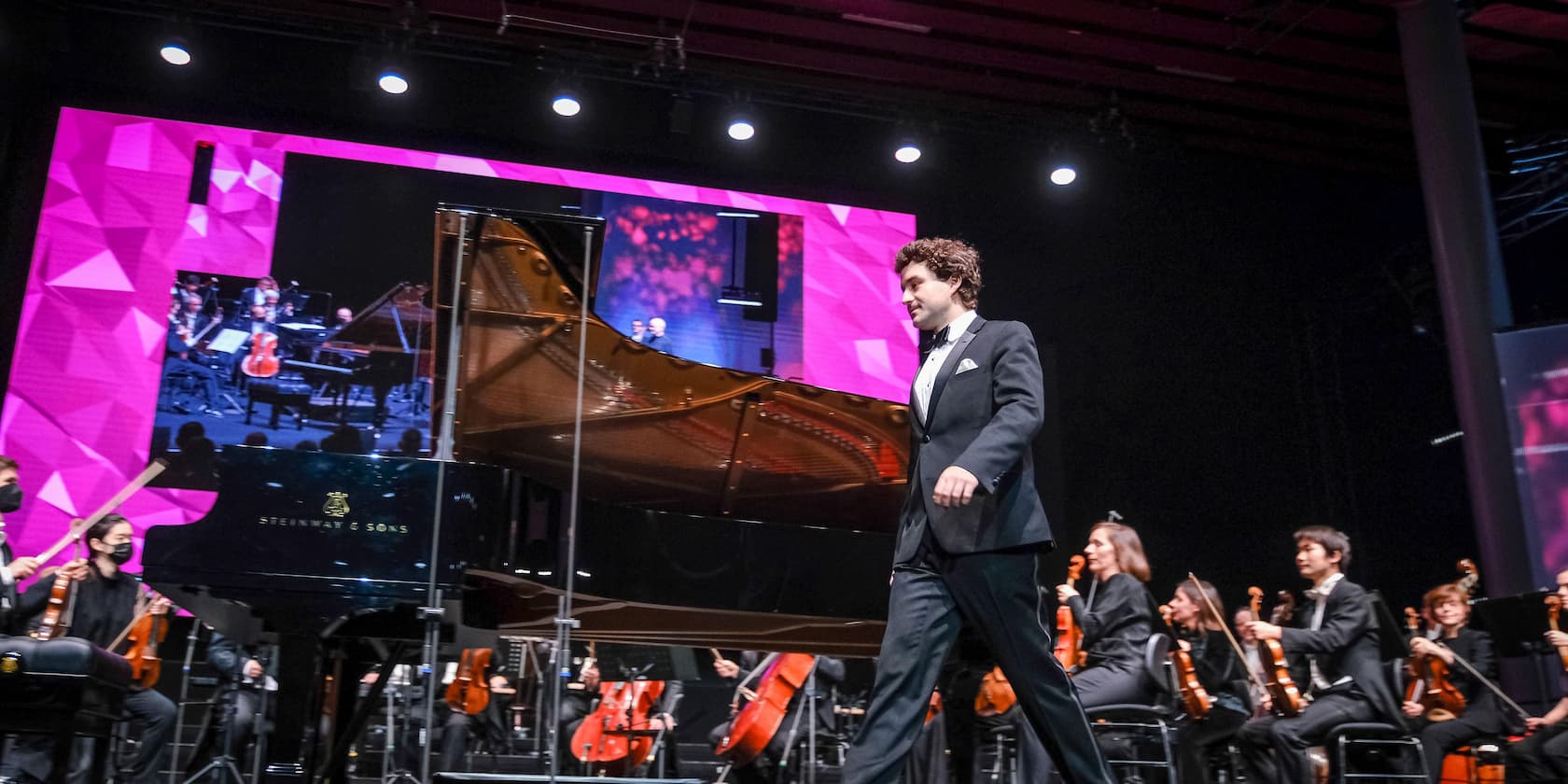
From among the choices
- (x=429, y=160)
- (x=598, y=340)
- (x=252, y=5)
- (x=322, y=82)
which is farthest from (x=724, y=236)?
(x=598, y=340)

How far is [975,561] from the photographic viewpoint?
2.59m

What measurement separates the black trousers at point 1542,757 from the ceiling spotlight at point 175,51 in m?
8.59

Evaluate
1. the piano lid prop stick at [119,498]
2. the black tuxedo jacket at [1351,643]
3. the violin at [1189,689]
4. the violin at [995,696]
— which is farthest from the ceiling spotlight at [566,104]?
the black tuxedo jacket at [1351,643]

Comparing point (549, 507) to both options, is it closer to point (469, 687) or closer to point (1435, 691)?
point (469, 687)

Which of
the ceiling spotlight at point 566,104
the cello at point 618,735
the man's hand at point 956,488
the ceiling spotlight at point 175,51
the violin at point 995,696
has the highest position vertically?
the ceiling spotlight at point 175,51

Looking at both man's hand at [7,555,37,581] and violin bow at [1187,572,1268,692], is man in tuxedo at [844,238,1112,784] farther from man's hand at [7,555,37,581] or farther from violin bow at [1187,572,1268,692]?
man's hand at [7,555,37,581]

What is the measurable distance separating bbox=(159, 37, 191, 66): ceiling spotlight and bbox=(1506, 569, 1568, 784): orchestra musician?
8.43m

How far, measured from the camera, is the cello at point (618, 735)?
738cm

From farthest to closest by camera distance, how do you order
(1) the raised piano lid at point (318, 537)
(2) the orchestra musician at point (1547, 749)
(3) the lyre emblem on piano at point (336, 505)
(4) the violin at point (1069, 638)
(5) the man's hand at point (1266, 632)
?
(4) the violin at point (1069, 638)
(2) the orchestra musician at point (1547, 749)
(5) the man's hand at point (1266, 632)
(3) the lyre emblem on piano at point (336, 505)
(1) the raised piano lid at point (318, 537)

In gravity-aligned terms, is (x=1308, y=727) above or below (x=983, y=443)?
below

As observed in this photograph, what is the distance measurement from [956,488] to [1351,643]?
133 inches

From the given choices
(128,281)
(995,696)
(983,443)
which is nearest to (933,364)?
(983,443)

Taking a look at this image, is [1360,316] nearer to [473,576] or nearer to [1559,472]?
[1559,472]

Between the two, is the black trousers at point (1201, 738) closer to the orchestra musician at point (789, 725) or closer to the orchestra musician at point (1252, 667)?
the orchestra musician at point (1252, 667)
